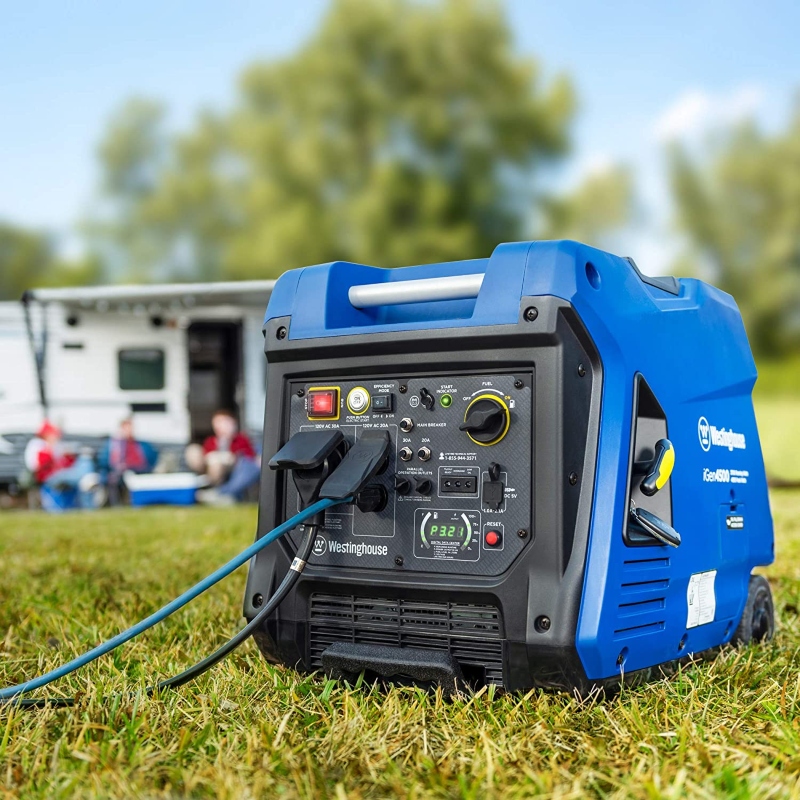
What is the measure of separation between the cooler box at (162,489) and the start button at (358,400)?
8.33 metres

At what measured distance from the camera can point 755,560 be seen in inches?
117

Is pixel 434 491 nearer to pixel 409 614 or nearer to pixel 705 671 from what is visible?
pixel 409 614

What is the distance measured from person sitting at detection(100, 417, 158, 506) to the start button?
860 centimetres

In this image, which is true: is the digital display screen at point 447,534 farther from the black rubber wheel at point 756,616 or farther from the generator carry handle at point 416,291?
the black rubber wheel at point 756,616

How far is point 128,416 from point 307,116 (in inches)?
737

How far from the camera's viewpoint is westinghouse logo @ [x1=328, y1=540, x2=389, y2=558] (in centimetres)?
239

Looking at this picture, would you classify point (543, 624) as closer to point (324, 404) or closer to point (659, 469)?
point (659, 469)

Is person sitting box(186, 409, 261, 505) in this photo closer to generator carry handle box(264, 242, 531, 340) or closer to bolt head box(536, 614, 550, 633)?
generator carry handle box(264, 242, 531, 340)

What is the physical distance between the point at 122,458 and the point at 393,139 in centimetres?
1791

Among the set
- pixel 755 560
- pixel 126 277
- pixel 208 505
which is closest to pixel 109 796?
pixel 755 560

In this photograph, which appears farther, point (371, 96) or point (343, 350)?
point (371, 96)

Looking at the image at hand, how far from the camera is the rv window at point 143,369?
36.1ft

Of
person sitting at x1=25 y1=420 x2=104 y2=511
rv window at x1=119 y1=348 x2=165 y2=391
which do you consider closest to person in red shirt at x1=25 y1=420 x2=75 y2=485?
person sitting at x1=25 y1=420 x2=104 y2=511

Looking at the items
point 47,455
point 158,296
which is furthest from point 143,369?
point 47,455
